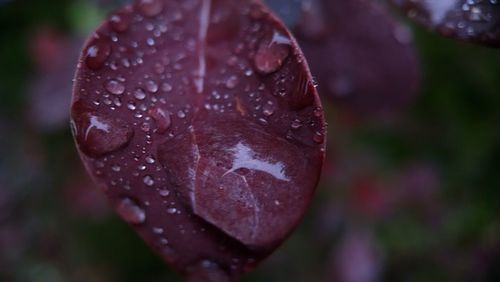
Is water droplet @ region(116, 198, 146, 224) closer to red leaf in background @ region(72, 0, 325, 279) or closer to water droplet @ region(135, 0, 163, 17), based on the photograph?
red leaf in background @ region(72, 0, 325, 279)

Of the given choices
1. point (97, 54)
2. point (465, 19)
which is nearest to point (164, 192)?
point (97, 54)

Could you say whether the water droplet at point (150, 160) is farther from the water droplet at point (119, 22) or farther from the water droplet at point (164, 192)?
the water droplet at point (119, 22)

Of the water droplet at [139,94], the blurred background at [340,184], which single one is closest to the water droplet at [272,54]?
the water droplet at [139,94]

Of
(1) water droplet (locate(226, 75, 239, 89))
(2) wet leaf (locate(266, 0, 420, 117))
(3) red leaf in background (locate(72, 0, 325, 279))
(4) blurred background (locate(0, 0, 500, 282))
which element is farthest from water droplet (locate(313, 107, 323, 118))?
(4) blurred background (locate(0, 0, 500, 282))

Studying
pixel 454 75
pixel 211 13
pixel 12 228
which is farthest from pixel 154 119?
pixel 12 228

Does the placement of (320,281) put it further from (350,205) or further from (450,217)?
(450,217)

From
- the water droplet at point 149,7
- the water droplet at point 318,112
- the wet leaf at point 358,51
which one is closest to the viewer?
the water droplet at point 318,112
